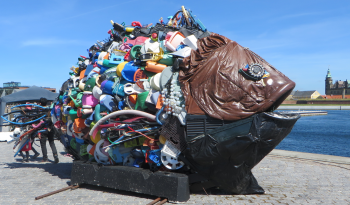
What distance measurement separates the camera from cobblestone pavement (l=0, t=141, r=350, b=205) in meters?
4.91

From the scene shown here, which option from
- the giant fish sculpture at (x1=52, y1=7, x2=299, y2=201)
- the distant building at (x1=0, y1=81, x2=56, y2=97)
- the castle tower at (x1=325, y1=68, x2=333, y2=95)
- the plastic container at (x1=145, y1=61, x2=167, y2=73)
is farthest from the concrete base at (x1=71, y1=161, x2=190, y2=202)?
the castle tower at (x1=325, y1=68, x2=333, y2=95)

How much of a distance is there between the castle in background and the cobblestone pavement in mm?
108030

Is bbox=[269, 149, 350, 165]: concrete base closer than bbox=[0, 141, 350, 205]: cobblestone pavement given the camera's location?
No

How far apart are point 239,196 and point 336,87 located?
11838cm

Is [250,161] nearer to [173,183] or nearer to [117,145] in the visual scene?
[173,183]

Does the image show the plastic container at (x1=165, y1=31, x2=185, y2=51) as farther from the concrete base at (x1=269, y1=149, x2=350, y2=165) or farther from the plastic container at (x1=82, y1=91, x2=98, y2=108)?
the concrete base at (x1=269, y1=149, x2=350, y2=165)

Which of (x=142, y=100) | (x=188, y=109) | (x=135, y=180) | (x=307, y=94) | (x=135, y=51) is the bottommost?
(x=135, y=180)

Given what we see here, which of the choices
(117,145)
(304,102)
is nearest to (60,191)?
(117,145)

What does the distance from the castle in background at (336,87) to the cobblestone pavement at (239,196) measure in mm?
108030

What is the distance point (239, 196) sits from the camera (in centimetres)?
505

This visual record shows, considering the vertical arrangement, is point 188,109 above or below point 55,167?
above

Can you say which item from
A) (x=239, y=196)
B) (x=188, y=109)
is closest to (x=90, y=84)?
(x=188, y=109)

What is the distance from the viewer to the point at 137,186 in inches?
198

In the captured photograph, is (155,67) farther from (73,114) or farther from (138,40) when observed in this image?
(73,114)
